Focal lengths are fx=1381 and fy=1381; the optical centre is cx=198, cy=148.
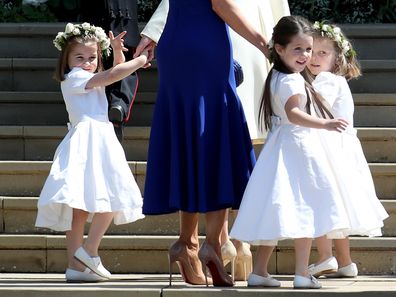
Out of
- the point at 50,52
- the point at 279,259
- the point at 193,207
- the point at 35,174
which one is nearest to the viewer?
the point at 193,207

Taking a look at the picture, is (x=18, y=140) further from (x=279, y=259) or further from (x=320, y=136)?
(x=320, y=136)

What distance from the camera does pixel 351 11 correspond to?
451 inches

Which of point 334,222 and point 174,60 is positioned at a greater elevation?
point 174,60

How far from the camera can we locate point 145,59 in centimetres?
712

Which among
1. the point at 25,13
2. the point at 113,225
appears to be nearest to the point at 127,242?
the point at 113,225

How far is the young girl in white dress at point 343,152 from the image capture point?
6.89m

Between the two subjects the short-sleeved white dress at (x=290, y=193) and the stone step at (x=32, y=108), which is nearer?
the short-sleeved white dress at (x=290, y=193)

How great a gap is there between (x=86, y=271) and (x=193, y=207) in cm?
84

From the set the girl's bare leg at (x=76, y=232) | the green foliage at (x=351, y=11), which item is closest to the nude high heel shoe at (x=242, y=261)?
the girl's bare leg at (x=76, y=232)

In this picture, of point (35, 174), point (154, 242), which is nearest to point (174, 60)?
point (154, 242)

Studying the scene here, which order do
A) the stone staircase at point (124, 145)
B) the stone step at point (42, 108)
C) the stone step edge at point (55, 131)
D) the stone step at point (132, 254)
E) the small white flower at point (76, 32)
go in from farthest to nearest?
the stone step at point (42, 108), the stone step edge at point (55, 131), the stone staircase at point (124, 145), the stone step at point (132, 254), the small white flower at point (76, 32)

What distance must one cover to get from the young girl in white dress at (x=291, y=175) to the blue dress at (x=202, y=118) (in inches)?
6.1

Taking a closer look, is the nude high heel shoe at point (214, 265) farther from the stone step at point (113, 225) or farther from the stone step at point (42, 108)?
the stone step at point (42, 108)

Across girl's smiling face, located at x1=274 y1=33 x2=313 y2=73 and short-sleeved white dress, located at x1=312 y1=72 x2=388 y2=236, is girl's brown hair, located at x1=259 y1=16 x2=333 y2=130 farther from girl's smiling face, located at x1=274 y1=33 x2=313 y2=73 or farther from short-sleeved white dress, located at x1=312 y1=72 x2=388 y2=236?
short-sleeved white dress, located at x1=312 y1=72 x2=388 y2=236
